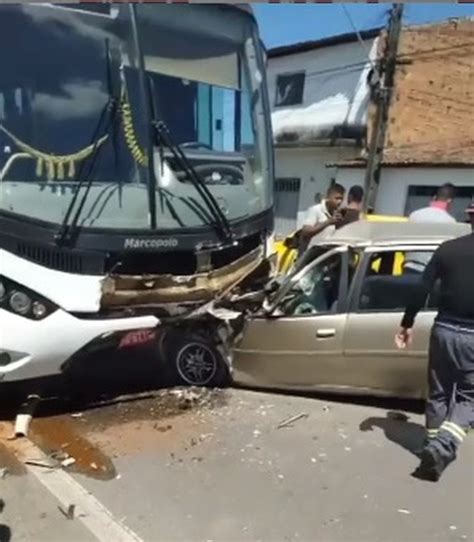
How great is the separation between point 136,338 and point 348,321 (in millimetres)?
1608

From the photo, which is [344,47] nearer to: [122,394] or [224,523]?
[122,394]

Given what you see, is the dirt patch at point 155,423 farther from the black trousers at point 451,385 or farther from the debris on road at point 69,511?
the black trousers at point 451,385

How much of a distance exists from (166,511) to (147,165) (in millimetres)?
2477

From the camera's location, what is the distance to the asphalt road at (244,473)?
3.64m

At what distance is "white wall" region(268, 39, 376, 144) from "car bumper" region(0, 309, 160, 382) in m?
17.2

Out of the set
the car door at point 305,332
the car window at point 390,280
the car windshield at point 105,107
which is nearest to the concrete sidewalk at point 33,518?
the car windshield at point 105,107

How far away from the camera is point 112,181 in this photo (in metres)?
5.05

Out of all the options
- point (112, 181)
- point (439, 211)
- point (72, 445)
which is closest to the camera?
point (72, 445)

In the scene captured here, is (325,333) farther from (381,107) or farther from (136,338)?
(381,107)

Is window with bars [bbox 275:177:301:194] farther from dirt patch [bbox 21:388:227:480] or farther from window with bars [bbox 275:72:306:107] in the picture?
dirt patch [bbox 21:388:227:480]

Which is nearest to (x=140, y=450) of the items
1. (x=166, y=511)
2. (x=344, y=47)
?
(x=166, y=511)

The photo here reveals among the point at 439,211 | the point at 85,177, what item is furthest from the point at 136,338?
the point at 439,211

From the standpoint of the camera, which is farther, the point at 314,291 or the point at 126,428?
the point at 314,291

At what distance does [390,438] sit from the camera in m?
4.94
